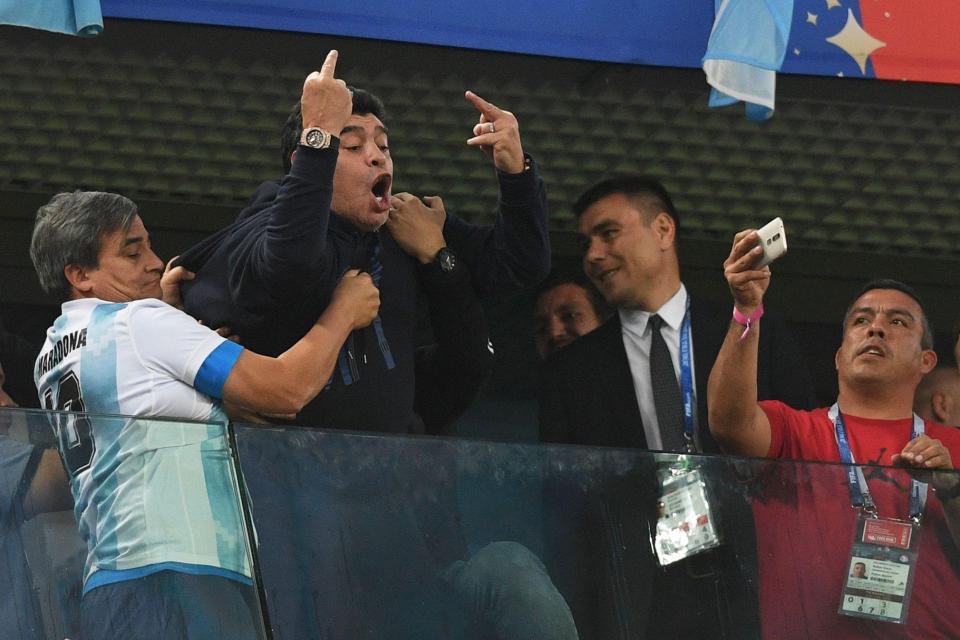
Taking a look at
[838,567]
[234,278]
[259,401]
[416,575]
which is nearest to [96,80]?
[234,278]

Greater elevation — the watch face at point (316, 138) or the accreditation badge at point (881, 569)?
the watch face at point (316, 138)

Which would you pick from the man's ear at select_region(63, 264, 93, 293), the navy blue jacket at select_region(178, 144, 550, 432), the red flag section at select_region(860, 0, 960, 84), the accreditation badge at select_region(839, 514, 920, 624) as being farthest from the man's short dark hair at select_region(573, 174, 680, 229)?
the man's ear at select_region(63, 264, 93, 293)

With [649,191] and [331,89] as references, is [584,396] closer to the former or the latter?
[649,191]

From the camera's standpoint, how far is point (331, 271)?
3449 millimetres

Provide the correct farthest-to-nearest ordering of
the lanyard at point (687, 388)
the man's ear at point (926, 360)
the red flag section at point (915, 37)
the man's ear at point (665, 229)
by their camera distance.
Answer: the man's ear at point (665, 229), the red flag section at point (915, 37), the man's ear at point (926, 360), the lanyard at point (687, 388)

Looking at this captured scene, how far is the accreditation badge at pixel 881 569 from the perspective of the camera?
3301mm

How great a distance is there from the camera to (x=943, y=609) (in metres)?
3.34

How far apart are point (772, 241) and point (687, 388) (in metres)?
0.58

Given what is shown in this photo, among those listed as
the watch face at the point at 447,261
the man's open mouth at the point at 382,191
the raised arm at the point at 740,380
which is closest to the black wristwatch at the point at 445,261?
the watch face at the point at 447,261

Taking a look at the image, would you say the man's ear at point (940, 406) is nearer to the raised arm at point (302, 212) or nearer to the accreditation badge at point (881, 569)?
the accreditation badge at point (881, 569)

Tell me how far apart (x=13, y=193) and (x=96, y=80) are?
72 cm

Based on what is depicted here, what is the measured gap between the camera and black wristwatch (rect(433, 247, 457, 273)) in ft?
12.0

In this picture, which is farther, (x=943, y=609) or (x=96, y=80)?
(x=96, y=80)

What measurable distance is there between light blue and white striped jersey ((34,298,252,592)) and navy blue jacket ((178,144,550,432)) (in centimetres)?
24
